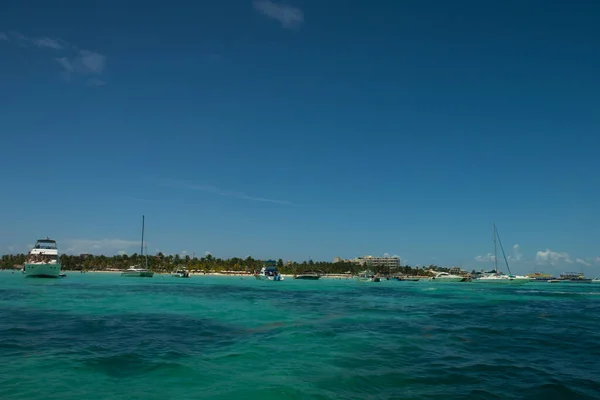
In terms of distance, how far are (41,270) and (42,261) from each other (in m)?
2.35

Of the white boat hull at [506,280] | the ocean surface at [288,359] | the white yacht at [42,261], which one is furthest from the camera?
the white boat hull at [506,280]

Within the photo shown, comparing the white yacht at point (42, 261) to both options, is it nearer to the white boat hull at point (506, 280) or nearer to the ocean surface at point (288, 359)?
the ocean surface at point (288, 359)

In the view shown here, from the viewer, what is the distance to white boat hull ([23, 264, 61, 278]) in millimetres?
94125

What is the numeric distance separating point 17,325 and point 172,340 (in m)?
11.4

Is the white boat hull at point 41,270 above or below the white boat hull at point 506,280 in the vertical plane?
above

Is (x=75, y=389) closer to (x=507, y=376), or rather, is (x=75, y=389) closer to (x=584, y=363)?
(x=507, y=376)

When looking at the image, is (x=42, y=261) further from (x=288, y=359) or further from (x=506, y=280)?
(x=506, y=280)

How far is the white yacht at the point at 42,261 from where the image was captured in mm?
93812

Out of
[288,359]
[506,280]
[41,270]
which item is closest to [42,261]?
[41,270]

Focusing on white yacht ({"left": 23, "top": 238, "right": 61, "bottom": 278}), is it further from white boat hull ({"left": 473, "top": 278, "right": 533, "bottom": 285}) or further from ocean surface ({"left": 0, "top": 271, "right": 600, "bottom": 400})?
white boat hull ({"left": 473, "top": 278, "right": 533, "bottom": 285})

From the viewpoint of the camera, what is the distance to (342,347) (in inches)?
835

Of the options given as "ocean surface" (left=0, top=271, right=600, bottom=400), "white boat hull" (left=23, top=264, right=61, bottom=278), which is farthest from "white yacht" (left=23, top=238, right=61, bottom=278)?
"ocean surface" (left=0, top=271, right=600, bottom=400)

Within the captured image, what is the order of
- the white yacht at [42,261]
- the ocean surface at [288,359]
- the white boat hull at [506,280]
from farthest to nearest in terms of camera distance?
the white boat hull at [506,280] < the white yacht at [42,261] < the ocean surface at [288,359]

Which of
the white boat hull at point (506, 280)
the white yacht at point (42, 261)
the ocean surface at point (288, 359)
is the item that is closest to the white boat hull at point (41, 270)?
the white yacht at point (42, 261)
